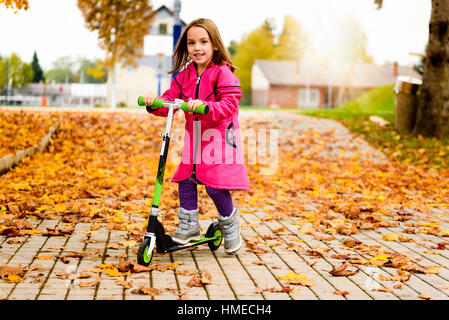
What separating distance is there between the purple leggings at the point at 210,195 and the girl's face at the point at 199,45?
0.92m

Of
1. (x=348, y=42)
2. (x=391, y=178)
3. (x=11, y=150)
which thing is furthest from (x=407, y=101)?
(x=348, y=42)

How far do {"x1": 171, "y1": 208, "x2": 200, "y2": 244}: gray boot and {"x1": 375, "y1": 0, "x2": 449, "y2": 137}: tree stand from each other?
11745 millimetres

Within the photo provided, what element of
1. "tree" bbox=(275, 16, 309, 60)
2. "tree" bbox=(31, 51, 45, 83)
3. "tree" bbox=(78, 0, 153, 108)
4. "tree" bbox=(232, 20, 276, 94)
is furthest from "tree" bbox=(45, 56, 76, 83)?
"tree" bbox=(78, 0, 153, 108)

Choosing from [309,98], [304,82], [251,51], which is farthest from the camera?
[251,51]

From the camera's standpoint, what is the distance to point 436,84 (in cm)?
1529

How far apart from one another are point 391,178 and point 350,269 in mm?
6537

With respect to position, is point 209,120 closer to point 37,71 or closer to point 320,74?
point 320,74

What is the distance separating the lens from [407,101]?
16031 millimetres

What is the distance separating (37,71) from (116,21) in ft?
161

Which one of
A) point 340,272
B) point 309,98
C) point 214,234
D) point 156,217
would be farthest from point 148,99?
point 309,98

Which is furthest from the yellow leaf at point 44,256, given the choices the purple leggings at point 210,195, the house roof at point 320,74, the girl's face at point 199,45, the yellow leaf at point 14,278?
the house roof at point 320,74

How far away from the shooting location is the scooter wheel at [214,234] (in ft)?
16.3

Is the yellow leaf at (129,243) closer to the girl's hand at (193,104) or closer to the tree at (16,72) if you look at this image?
the girl's hand at (193,104)
